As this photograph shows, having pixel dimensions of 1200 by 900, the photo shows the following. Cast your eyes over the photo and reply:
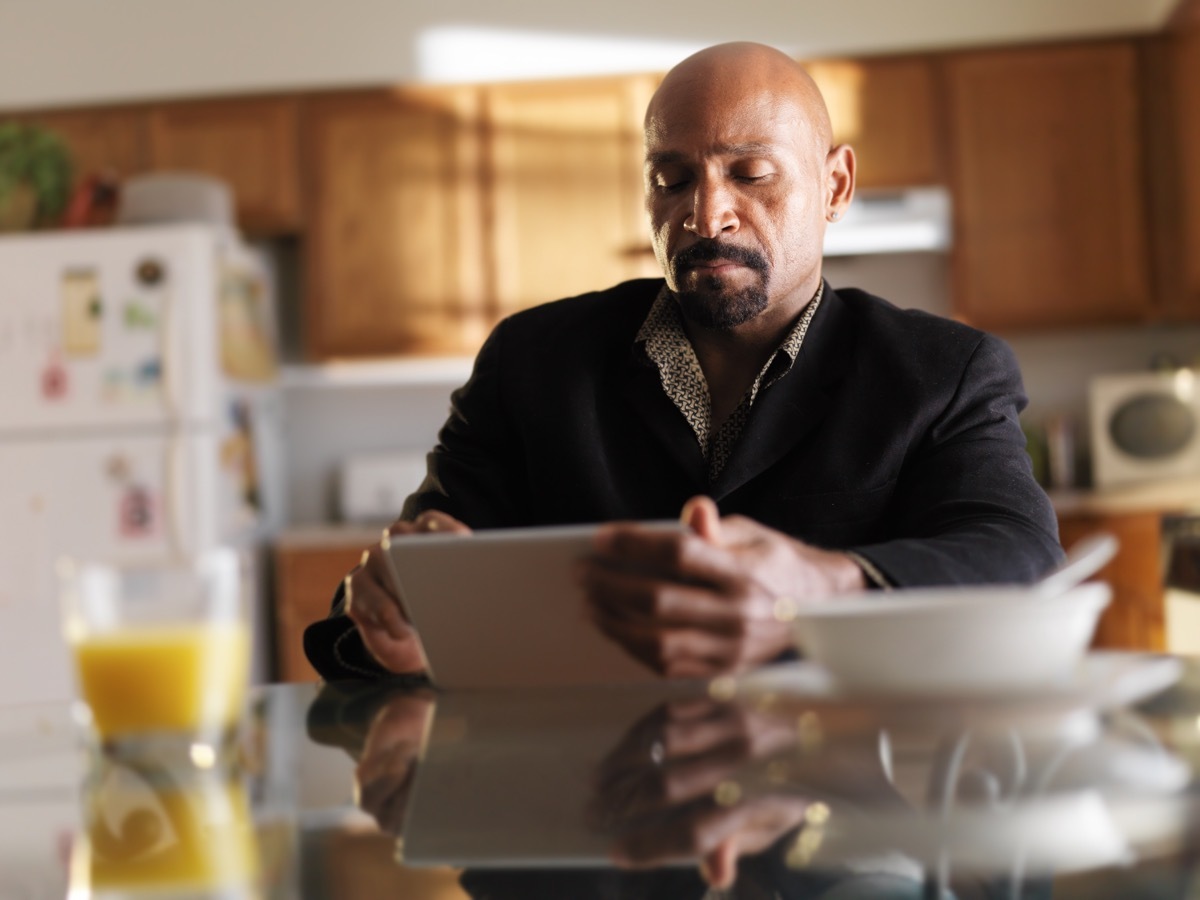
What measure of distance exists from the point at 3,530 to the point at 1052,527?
116 inches

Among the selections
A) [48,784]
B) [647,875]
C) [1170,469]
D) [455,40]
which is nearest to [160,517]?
[455,40]

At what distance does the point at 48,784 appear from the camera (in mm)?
760

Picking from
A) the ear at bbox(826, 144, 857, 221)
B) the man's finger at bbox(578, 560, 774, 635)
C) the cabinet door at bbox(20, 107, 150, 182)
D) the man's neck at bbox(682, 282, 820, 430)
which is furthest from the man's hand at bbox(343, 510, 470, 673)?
the cabinet door at bbox(20, 107, 150, 182)

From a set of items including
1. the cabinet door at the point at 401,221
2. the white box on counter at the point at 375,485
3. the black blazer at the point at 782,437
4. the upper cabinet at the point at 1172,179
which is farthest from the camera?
the white box on counter at the point at 375,485

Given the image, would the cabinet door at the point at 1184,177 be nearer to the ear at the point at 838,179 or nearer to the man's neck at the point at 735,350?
the ear at the point at 838,179

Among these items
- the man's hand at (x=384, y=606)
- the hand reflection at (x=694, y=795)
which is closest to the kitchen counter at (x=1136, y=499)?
the man's hand at (x=384, y=606)

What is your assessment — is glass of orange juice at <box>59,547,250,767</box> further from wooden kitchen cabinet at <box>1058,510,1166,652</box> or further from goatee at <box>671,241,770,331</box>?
wooden kitchen cabinet at <box>1058,510,1166,652</box>

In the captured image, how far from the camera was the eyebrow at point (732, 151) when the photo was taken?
1498 millimetres

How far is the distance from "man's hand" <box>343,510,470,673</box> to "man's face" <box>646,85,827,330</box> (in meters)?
0.53

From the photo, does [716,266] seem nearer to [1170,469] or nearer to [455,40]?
[1170,469]

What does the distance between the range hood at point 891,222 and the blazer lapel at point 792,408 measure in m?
2.19

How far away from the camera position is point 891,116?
12.5ft

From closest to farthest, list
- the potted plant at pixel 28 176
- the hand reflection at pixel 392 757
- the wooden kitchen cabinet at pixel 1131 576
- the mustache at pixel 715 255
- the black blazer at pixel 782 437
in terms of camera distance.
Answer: the hand reflection at pixel 392 757 < the black blazer at pixel 782 437 < the mustache at pixel 715 255 < the wooden kitchen cabinet at pixel 1131 576 < the potted plant at pixel 28 176

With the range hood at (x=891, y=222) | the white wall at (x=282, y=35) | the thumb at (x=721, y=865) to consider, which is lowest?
the thumb at (x=721, y=865)
